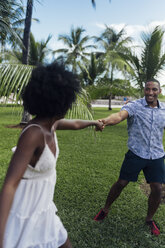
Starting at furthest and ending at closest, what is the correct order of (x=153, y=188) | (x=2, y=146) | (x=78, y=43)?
(x=78, y=43) → (x=2, y=146) → (x=153, y=188)

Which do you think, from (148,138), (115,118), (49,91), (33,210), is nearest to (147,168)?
(148,138)

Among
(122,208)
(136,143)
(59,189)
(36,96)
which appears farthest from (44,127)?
(59,189)

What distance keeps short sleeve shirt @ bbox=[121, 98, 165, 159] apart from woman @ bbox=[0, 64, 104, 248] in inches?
61.2

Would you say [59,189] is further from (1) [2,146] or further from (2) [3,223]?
(1) [2,146]

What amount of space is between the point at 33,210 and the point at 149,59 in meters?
10.9

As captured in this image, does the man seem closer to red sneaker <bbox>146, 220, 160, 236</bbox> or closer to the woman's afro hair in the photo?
red sneaker <bbox>146, 220, 160, 236</bbox>

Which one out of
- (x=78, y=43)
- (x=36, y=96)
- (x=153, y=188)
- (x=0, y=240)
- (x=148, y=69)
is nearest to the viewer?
(x=0, y=240)

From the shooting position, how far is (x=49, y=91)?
1.21 metres

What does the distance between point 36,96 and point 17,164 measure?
34cm

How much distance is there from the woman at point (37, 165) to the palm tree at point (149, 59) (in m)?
10.5

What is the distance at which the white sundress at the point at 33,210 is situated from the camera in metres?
1.26

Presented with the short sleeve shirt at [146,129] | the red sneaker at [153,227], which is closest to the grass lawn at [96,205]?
the red sneaker at [153,227]

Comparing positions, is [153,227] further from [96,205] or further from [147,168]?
[96,205]

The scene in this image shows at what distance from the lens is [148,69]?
37.1ft
